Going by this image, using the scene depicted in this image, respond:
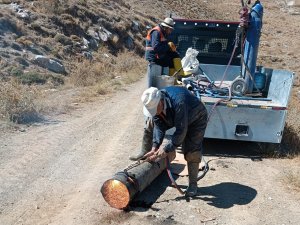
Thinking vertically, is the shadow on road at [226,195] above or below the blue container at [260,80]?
below

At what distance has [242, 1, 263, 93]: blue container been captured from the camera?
25.7 ft

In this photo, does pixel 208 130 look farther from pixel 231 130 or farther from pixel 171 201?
pixel 171 201

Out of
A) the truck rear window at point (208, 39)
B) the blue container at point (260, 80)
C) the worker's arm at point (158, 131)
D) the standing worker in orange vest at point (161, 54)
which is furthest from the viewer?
the truck rear window at point (208, 39)

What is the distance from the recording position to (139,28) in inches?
1051

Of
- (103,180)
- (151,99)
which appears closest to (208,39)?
(103,180)

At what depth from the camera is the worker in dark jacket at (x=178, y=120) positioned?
4.95 meters

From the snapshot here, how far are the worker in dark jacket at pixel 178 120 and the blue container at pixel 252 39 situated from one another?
3041 millimetres

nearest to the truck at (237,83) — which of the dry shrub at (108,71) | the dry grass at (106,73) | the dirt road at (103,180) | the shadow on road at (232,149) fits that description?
the shadow on road at (232,149)

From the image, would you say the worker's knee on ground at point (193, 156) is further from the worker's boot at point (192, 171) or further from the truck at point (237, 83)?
the truck at point (237, 83)

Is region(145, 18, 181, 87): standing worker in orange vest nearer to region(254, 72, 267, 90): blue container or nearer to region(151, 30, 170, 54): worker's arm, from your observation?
region(151, 30, 170, 54): worker's arm

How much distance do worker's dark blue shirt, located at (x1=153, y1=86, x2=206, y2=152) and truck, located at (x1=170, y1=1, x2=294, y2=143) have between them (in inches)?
Answer: 72.0

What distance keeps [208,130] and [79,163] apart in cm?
211

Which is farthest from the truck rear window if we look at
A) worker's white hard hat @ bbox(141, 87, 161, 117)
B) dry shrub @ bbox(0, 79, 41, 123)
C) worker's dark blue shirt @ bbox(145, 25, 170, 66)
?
worker's white hard hat @ bbox(141, 87, 161, 117)

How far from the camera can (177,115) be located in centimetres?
498
